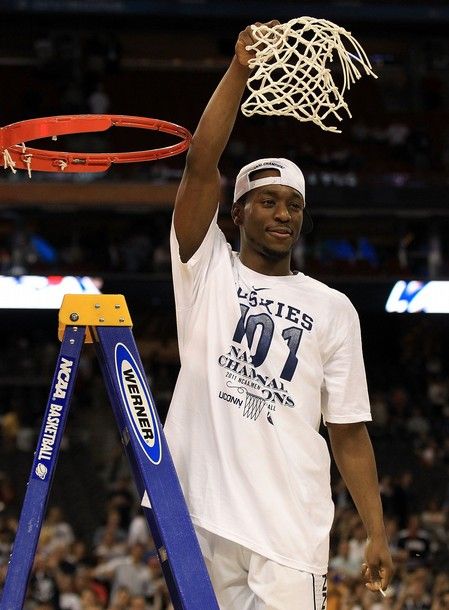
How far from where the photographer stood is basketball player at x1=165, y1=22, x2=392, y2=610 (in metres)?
3.71

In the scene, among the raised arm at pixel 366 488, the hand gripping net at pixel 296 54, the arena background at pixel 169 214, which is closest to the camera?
the hand gripping net at pixel 296 54

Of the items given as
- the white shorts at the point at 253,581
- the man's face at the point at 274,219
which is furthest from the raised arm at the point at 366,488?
the man's face at the point at 274,219

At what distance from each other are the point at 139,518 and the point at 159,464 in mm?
11017

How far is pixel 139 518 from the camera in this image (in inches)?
563

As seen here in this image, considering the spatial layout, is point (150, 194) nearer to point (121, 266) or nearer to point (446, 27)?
point (121, 266)

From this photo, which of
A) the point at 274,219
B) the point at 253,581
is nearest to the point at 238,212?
the point at 274,219

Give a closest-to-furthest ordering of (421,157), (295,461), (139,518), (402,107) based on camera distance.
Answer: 1. (295,461)
2. (139,518)
3. (421,157)
4. (402,107)

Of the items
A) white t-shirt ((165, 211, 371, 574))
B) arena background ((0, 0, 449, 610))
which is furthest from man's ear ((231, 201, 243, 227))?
arena background ((0, 0, 449, 610))

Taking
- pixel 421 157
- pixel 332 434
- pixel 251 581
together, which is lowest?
pixel 421 157

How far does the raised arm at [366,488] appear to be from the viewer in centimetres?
393

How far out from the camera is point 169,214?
20344 mm

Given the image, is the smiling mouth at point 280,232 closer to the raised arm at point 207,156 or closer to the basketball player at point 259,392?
the basketball player at point 259,392

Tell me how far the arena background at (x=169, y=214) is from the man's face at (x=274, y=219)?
10936mm

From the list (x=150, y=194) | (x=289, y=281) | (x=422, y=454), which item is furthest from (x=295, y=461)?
(x=150, y=194)
